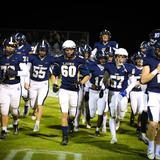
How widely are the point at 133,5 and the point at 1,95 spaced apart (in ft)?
67.5

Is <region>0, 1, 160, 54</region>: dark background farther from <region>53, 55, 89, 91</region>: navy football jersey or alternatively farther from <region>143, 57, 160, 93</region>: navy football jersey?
<region>143, 57, 160, 93</region>: navy football jersey

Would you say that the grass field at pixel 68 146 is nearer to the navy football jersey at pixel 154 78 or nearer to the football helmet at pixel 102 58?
the navy football jersey at pixel 154 78

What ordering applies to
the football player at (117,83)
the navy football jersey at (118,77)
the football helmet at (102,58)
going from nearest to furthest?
the football player at (117,83) < the navy football jersey at (118,77) < the football helmet at (102,58)

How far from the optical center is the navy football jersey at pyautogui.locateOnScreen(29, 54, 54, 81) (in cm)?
999

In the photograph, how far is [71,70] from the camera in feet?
28.7

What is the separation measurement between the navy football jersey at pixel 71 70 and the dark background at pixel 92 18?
17.4 metres

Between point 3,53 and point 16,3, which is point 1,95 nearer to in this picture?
point 3,53

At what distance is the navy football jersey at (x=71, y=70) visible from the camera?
874 centimetres

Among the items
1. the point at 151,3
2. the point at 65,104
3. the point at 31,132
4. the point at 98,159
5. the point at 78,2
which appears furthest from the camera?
the point at 78,2

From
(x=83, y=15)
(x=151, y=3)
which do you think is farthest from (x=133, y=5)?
(x=83, y=15)

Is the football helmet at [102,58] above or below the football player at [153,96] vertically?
above

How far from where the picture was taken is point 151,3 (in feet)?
91.6

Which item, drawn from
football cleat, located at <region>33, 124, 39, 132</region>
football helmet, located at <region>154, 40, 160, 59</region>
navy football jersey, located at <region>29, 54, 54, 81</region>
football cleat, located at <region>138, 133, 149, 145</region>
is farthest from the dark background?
football helmet, located at <region>154, 40, 160, 59</region>

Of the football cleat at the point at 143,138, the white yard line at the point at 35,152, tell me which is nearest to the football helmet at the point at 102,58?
the football cleat at the point at 143,138
